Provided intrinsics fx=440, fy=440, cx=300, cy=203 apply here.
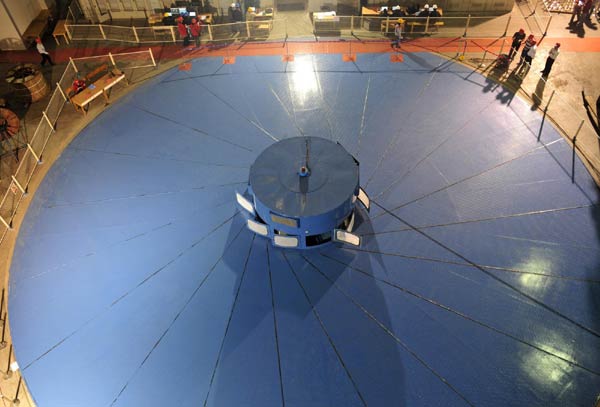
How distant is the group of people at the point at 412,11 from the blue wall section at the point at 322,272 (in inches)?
363

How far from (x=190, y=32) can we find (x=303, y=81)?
894 centimetres

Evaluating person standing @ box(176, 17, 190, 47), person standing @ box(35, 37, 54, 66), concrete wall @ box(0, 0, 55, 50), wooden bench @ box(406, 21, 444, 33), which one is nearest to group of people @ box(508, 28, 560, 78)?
wooden bench @ box(406, 21, 444, 33)

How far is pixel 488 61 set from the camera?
22141 mm

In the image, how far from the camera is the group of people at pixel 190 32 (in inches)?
971

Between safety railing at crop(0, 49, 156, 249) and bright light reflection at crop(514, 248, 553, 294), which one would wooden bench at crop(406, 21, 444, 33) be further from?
bright light reflection at crop(514, 248, 553, 294)

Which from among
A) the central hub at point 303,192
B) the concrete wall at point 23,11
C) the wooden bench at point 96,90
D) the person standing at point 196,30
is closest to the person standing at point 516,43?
the central hub at point 303,192

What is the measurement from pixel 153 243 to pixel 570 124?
57.0 feet

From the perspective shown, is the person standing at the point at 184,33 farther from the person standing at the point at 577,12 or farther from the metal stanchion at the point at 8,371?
the person standing at the point at 577,12

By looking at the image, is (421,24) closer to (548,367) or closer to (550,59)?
(550,59)

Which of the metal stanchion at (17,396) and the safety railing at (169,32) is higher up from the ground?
the safety railing at (169,32)

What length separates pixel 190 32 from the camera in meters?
25.2

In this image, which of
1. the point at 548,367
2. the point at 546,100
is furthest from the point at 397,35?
the point at 548,367

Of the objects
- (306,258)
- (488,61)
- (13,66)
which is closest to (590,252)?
(306,258)

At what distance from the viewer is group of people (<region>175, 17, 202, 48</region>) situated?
2467cm
